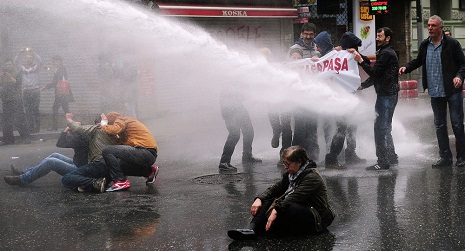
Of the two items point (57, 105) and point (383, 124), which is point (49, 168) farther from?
point (57, 105)

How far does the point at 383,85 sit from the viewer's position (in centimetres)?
929

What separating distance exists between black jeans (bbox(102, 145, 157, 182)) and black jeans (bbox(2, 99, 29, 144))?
20.9ft

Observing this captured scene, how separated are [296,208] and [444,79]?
3.95 metres

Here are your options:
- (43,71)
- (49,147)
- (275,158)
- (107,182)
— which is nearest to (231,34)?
(43,71)

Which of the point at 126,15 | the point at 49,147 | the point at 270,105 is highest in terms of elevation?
the point at 126,15

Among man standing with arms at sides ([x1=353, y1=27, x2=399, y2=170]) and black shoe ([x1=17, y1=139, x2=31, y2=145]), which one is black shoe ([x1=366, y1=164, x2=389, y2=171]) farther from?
black shoe ([x1=17, y1=139, x2=31, y2=145])

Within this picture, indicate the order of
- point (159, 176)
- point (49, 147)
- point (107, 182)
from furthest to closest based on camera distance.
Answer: point (49, 147) → point (159, 176) → point (107, 182)

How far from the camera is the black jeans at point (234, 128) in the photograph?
9.97 meters

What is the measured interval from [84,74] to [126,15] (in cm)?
738

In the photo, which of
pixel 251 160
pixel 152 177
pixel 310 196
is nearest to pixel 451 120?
pixel 251 160

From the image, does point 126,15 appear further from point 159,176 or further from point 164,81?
point 164,81

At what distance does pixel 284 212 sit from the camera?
6.02m

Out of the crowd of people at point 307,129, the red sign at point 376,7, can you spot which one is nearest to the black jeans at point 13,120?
the crowd of people at point 307,129

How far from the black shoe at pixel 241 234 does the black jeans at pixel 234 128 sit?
13.1 feet
